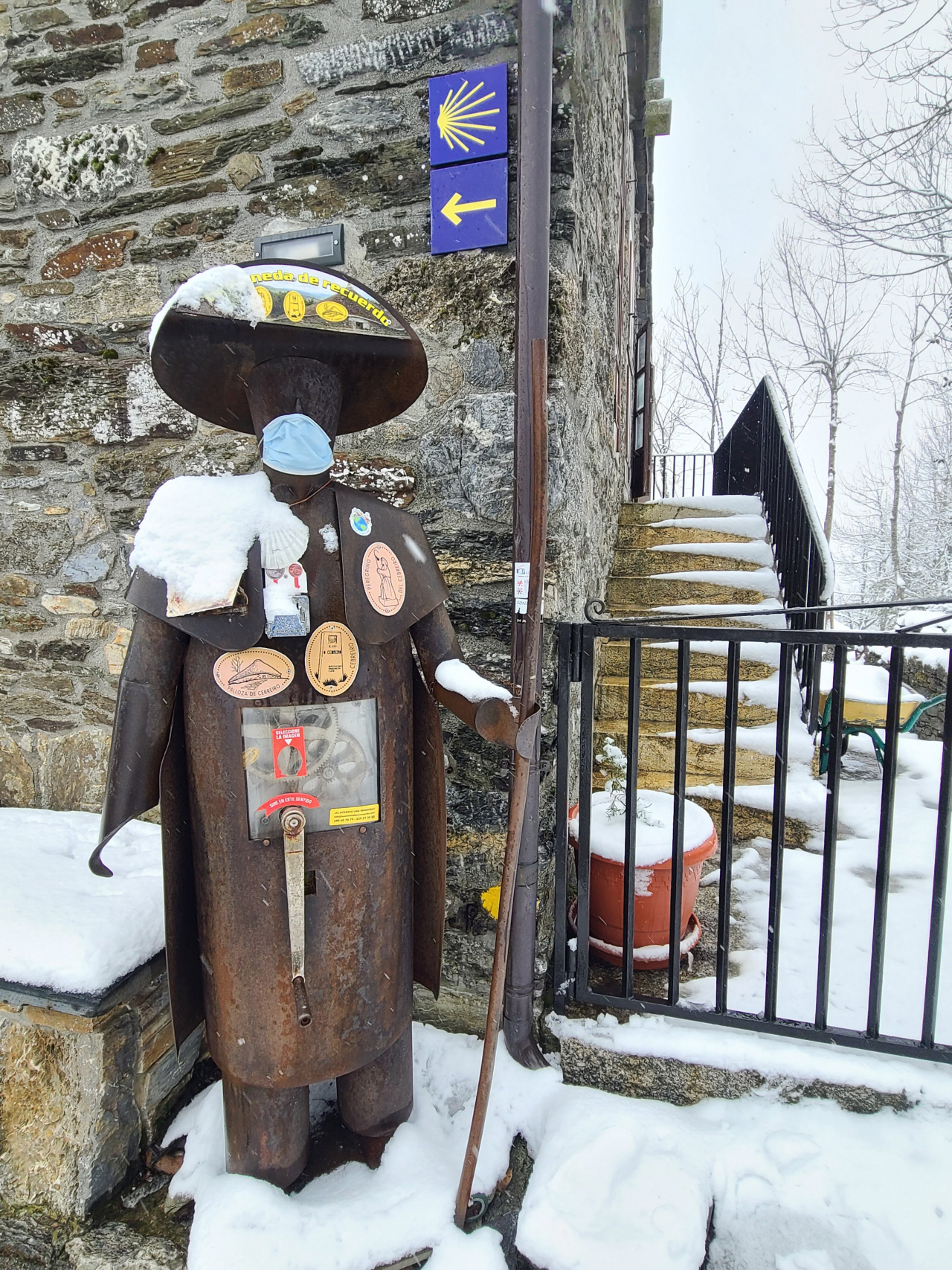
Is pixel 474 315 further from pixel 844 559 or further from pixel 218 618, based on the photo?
pixel 844 559

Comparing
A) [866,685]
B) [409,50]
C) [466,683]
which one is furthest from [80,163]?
[866,685]

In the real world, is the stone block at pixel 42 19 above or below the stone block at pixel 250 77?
above

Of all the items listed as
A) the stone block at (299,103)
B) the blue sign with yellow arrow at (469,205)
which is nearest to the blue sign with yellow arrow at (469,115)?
the blue sign with yellow arrow at (469,205)

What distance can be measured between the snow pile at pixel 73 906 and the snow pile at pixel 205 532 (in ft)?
3.06

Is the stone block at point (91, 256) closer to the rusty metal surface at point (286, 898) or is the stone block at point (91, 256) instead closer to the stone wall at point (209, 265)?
the stone wall at point (209, 265)

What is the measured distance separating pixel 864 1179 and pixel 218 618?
6.09ft

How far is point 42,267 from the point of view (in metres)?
2.28

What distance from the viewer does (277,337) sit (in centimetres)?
136

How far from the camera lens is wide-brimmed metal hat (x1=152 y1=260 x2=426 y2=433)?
1.32m

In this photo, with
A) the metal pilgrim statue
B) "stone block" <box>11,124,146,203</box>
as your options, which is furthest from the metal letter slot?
"stone block" <box>11,124,146,203</box>

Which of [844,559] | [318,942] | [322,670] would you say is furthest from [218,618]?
[844,559]

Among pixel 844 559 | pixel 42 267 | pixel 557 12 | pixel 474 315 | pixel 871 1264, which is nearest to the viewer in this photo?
pixel 871 1264

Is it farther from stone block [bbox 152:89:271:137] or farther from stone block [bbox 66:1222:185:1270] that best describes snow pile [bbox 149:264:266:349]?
stone block [bbox 66:1222:185:1270]

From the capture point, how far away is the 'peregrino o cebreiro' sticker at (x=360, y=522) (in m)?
1.43
